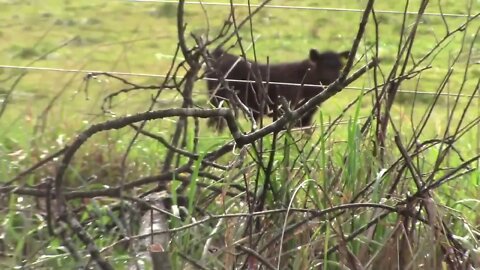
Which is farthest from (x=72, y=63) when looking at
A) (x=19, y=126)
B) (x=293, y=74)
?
(x=19, y=126)

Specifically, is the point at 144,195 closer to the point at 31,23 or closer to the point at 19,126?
the point at 19,126

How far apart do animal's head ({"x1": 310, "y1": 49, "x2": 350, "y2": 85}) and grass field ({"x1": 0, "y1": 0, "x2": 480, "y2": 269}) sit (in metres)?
0.18

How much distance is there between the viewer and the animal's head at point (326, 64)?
620 centimetres

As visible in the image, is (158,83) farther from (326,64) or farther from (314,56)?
(326,64)

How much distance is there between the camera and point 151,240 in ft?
7.38

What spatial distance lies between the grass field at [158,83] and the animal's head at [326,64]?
178mm

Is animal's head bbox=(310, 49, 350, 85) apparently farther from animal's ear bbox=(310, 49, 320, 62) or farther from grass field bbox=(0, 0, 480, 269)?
grass field bbox=(0, 0, 480, 269)

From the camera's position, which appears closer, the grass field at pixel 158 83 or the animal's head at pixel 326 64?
the grass field at pixel 158 83

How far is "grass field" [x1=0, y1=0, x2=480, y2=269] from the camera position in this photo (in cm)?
267

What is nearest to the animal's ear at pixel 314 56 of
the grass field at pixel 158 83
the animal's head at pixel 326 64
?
the animal's head at pixel 326 64

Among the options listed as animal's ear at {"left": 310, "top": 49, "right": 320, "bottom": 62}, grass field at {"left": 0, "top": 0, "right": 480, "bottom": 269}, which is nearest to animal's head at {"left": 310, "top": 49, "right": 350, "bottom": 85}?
animal's ear at {"left": 310, "top": 49, "right": 320, "bottom": 62}

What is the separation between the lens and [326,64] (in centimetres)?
634

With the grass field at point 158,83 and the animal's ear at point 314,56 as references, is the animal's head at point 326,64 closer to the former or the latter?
the animal's ear at point 314,56

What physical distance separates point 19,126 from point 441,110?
227cm
